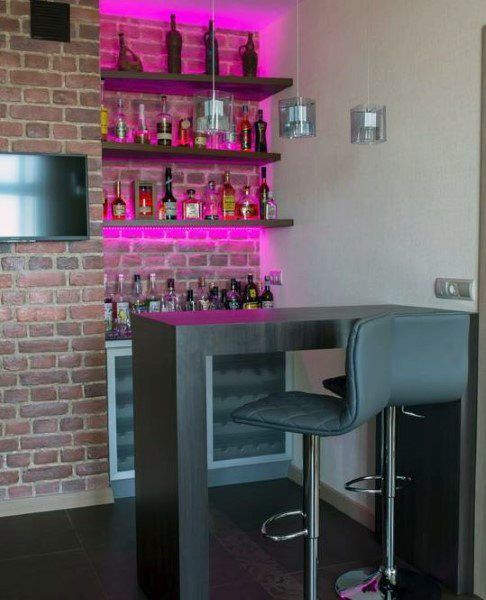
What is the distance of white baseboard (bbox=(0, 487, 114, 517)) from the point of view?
11.7 ft

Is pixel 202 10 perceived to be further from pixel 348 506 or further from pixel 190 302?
pixel 348 506

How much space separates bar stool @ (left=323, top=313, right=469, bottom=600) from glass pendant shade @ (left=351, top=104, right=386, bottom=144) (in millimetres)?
769

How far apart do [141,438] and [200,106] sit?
A: 1.28 m

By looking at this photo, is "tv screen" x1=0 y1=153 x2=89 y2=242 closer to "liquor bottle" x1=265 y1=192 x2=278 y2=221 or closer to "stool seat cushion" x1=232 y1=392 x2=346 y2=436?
"liquor bottle" x1=265 y1=192 x2=278 y2=221

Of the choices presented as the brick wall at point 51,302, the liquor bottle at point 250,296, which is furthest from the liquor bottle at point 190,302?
the brick wall at point 51,302

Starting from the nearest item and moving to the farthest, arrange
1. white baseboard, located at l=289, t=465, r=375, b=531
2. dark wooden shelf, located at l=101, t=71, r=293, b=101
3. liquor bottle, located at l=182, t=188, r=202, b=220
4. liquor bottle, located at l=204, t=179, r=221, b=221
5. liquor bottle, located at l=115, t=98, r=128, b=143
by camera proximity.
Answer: white baseboard, located at l=289, t=465, r=375, b=531 → dark wooden shelf, located at l=101, t=71, r=293, b=101 → liquor bottle, located at l=115, t=98, r=128, b=143 → liquor bottle, located at l=182, t=188, r=202, b=220 → liquor bottle, located at l=204, t=179, r=221, b=221

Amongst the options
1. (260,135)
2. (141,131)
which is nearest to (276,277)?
(260,135)

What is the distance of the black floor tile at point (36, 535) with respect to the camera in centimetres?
317

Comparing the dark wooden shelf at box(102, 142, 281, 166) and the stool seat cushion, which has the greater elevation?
the dark wooden shelf at box(102, 142, 281, 166)

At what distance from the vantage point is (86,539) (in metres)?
3.27

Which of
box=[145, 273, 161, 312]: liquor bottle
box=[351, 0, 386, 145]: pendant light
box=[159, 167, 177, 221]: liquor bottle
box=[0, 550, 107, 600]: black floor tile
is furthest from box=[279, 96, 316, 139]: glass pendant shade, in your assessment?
box=[0, 550, 107, 600]: black floor tile

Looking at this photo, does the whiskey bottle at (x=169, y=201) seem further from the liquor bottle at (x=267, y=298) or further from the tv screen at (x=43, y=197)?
the liquor bottle at (x=267, y=298)

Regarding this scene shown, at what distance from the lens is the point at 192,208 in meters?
4.18

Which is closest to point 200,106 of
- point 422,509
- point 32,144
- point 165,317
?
point 165,317
